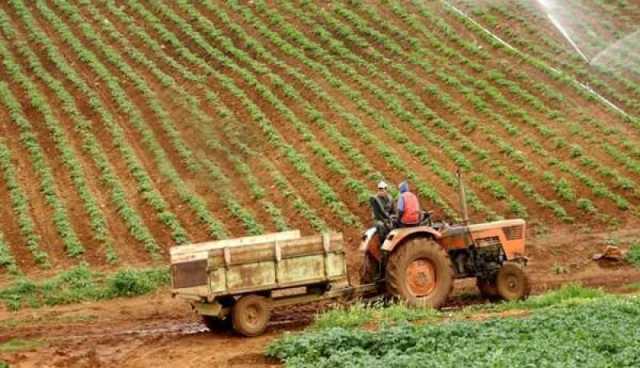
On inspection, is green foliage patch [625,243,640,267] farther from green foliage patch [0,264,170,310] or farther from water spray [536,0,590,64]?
water spray [536,0,590,64]

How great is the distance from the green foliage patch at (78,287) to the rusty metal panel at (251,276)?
4.09 metres

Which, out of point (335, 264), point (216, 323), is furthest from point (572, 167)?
point (216, 323)

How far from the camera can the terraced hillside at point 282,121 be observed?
21578mm

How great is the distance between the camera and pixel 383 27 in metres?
31.4

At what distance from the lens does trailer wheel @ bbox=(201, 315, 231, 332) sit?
15.1 metres

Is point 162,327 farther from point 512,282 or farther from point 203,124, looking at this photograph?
point 203,124

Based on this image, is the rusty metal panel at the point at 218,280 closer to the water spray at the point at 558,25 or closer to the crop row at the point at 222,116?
the crop row at the point at 222,116

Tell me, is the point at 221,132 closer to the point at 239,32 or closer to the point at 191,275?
the point at 239,32

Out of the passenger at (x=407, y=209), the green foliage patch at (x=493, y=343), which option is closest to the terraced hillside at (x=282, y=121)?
the passenger at (x=407, y=209)

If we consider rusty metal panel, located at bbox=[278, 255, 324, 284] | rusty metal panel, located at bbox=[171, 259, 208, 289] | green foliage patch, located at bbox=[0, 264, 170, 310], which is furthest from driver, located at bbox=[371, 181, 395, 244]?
green foliage patch, located at bbox=[0, 264, 170, 310]

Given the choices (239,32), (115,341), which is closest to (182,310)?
(115,341)

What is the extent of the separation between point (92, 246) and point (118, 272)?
2.11 meters

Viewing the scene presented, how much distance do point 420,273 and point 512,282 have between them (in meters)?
1.54

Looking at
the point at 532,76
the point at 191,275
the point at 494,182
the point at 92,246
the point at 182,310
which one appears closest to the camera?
the point at 191,275
